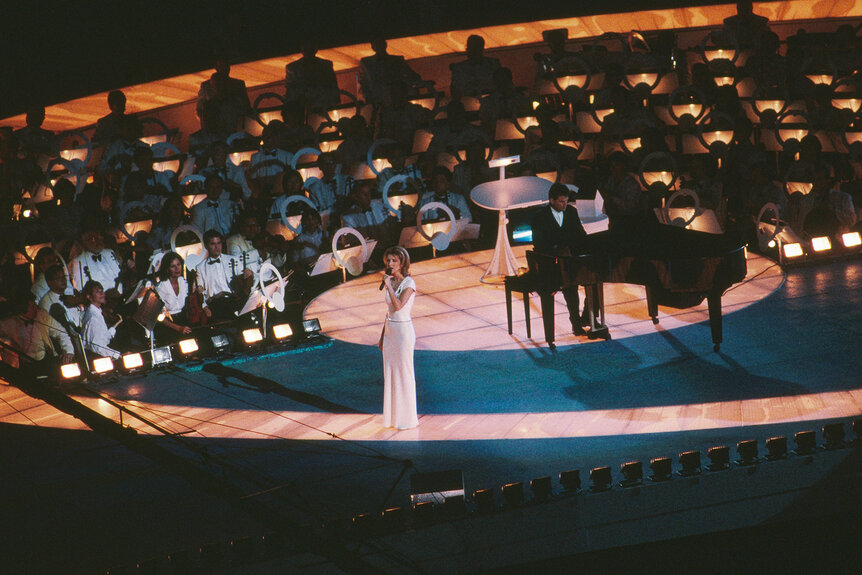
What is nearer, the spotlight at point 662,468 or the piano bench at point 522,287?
the spotlight at point 662,468

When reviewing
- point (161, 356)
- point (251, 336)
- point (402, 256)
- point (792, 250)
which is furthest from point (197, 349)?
point (792, 250)

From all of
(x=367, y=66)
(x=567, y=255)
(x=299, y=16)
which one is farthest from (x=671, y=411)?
(x=299, y=16)

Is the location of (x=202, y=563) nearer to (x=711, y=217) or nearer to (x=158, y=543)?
(x=158, y=543)

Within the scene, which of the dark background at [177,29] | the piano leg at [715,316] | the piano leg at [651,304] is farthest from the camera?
the dark background at [177,29]

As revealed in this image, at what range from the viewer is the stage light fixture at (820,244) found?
936cm

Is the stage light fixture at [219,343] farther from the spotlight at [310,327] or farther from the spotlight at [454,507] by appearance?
the spotlight at [454,507]

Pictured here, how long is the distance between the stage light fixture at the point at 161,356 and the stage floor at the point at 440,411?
0.11 metres

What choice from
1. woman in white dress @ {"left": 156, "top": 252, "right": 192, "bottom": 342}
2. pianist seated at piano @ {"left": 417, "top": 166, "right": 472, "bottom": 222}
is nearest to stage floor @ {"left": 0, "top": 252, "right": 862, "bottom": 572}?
woman in white dress @ {"left": 156, "top": 252, "right": 192, "bottom": 342}

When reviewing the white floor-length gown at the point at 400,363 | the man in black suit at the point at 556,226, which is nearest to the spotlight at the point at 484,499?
the white floor-length gown at the point at 400,363

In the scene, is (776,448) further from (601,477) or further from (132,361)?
(132,361)

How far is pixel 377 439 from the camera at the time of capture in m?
→ 6.43

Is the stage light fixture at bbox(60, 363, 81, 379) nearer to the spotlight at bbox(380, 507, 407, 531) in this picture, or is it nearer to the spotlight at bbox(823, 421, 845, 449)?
the spotlight at bbox(380, 507, 407, 531)

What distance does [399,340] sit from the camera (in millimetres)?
6398

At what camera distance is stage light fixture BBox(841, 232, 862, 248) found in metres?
9.41
